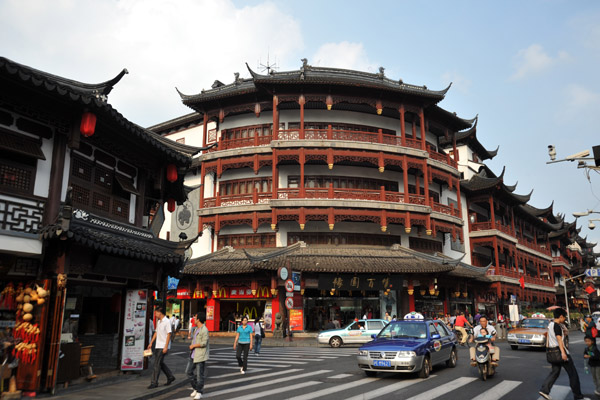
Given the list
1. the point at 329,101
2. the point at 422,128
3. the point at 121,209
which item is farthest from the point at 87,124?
the point at 422,128

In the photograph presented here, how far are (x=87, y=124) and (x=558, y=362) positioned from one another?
11.6 metres

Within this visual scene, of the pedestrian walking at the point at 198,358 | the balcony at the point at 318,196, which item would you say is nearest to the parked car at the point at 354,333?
the balcony at the point at 318,196

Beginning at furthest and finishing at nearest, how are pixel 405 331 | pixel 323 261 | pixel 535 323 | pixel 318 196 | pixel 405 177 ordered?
1. pixel 405 177
2. pixel 318 196
3. pixel 323 261
4. pixel 535 323
5. pixel 405 331

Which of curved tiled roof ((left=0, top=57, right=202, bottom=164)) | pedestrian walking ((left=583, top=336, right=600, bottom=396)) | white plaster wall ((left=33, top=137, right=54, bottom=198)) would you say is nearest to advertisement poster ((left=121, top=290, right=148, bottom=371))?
white plaster wall ((left=33, top=137, right=54, bottom=198))

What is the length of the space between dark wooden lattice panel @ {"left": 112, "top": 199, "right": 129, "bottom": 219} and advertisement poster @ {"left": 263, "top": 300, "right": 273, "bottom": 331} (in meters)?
16.6

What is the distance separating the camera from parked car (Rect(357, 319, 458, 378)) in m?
11.2

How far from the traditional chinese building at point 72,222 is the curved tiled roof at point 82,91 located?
0.02 metres

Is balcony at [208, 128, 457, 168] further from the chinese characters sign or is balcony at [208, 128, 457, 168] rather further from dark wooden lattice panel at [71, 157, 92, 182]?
dark wooden lattice panel at [71, 157, 92, 182]

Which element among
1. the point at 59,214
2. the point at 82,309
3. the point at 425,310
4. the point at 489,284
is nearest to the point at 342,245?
the point at 425,310

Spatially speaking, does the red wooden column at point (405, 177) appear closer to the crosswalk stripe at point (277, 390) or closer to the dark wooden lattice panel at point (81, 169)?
the crosswalk stripe at point (277, 390)

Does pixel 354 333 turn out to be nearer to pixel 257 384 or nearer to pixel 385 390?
pixel 257 384

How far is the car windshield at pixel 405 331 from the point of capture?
12328 mm

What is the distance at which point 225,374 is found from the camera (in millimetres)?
13273

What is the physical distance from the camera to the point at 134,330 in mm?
13078
